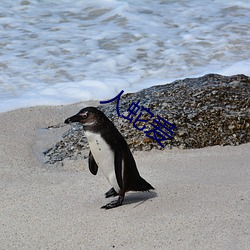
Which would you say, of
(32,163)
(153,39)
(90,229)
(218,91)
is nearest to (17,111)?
(32,163)

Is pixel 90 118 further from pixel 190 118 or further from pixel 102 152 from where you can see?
pixel 190 118

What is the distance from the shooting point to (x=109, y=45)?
28.0 feet

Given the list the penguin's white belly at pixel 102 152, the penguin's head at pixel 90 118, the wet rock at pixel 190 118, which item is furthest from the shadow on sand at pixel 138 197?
the wet rock at pixel 190 118

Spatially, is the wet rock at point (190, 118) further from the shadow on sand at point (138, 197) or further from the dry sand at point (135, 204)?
the shadow on sand at point (138, 197)

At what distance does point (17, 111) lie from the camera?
589 centimetres

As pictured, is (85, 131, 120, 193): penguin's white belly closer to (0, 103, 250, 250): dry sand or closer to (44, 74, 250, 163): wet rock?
(0, 103, 250, 250): dry sand

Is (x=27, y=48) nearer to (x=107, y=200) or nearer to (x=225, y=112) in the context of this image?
(x=225, y=112)

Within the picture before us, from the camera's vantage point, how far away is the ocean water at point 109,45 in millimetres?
6957

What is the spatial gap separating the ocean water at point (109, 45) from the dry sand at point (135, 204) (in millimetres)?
1871

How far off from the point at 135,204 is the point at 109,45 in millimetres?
5071

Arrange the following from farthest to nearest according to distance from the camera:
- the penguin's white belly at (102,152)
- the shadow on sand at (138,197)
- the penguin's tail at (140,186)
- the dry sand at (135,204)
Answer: the shadow on sand at (138,197)
the penguin's tail at (140,186)
the penguin's white belly at (102,152)
the dry sand at (135,204)

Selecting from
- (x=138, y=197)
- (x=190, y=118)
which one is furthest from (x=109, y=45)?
(x=138, y=197)

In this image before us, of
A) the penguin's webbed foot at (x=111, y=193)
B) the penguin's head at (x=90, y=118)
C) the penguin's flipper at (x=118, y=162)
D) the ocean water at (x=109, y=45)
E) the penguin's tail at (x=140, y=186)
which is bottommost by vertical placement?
the ocean water at (x=109, y=45)

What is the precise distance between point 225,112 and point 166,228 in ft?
5.91
